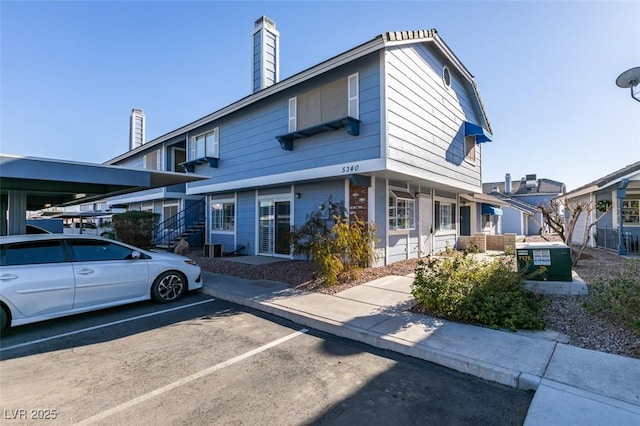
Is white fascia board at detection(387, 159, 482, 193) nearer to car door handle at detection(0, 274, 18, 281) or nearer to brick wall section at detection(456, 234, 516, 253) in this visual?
brick wall section at detection(456, 234, 516, 253)

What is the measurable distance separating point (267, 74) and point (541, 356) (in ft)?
40.8

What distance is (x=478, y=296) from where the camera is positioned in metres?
5.07

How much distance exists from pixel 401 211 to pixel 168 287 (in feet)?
24.6

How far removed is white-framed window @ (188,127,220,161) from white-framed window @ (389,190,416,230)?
802 cm

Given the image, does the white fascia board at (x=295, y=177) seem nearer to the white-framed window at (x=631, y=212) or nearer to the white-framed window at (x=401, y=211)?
the white-framed window at (x=401, y=211)

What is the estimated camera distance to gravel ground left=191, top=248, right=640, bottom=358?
13.0ft

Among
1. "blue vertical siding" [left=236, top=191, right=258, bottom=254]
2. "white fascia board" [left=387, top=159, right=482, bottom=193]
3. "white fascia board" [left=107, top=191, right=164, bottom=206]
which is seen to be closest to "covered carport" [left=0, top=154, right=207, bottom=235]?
"blue vertical siding" [left=236, top=191, right=258, bottom=254]

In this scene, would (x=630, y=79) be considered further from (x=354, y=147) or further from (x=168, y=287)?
(x=168, y=287)

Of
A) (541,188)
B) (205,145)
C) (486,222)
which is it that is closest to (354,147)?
(205,145)

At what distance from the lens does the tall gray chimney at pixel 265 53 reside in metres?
12.4

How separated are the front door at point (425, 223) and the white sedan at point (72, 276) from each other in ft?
28.5

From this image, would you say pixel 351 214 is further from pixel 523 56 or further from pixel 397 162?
pixel 523 56

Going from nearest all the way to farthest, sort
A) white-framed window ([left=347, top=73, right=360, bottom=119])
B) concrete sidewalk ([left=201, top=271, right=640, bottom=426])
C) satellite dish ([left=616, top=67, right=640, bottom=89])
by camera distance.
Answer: concrete sidewalk ([left=201, top=271, right=640, bottom=426]) < satellite dish ([left=616, top=67, right=640, bottom=89]) < white-framed window ([left=347, top=73, right=360, bottom=119])

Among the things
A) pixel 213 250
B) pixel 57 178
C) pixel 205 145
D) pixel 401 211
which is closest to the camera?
pixel 57 178
